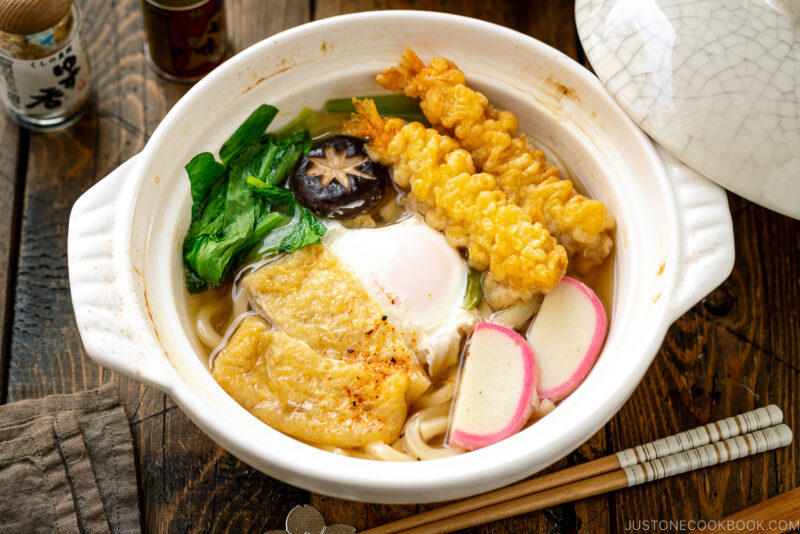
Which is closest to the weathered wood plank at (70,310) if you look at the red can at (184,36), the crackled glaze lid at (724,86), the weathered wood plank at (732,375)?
the red can at (184,36)

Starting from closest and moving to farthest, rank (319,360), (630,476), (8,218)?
(319,360)
(630,476)
(8,218)

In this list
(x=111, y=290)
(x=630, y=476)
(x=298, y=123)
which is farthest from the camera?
(x=298, y=123)

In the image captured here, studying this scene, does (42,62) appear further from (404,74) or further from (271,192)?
(404,74)

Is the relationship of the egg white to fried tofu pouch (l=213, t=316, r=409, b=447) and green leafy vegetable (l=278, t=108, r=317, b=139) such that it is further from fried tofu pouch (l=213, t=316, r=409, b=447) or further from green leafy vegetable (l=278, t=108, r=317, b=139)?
green leafy vegetable (l=278, t=108, r=317, b=139)

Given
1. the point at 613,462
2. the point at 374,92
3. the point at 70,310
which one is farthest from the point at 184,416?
the point at 613,462

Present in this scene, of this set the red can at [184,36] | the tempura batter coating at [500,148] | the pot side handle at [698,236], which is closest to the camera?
the pot side handle at [698,236]

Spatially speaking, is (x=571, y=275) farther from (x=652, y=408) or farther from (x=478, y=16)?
(x=478, y=16)

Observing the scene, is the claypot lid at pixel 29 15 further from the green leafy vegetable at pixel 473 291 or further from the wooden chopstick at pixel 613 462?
the wooden chopstick at pixel 613 462

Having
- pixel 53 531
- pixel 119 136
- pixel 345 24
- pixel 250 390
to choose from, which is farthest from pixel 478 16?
pixel 53 531
